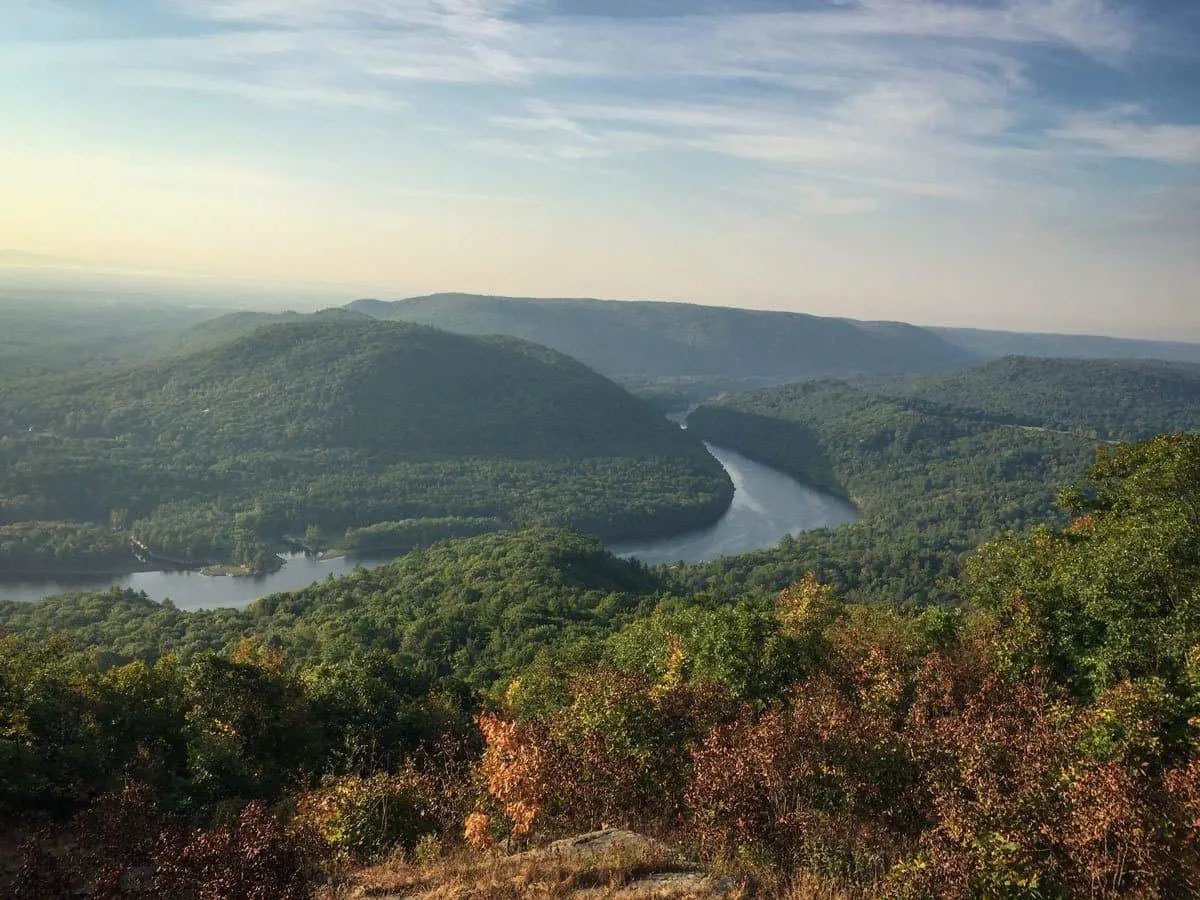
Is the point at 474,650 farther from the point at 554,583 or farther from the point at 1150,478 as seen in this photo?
the point at 1150,478

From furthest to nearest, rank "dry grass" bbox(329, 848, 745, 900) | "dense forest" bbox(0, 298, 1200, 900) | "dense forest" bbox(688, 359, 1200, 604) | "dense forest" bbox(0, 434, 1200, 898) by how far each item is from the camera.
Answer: "dense forest" bbox(688, 359, 1200, 604), "dry grass" bbox(329, 848, 745, 900), "dense forest" bbox(0, 298, 1200, 900), "dense forest" bbox(0, 434, 1200, 898)

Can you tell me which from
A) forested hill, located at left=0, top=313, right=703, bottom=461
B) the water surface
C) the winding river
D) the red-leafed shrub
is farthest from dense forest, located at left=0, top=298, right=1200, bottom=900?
forested hill, located at left=0, top=313, right=703, bottom=461

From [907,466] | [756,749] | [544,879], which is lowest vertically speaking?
[907,466]

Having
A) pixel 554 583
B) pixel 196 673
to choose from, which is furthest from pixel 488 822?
pixel 554 583

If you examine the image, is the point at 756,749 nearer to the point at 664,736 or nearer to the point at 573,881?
the point at 664,736

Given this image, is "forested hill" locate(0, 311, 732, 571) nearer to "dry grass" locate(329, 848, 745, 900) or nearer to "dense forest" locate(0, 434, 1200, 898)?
"dense forest" locate(0, 434, 1200, 898)

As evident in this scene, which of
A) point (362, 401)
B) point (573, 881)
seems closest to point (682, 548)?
point (362, 401)
